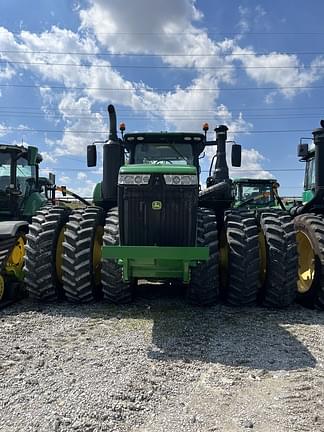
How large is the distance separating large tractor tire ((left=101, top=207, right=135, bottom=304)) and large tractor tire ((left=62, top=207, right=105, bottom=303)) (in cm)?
24

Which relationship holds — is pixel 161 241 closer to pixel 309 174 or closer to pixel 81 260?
pixel 81 260

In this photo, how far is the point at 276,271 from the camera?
633 cm

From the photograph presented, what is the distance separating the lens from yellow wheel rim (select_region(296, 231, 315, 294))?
705cm

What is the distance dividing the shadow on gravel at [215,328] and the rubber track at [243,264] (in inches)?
9.4

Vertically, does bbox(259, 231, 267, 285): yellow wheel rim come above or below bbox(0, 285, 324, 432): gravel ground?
above

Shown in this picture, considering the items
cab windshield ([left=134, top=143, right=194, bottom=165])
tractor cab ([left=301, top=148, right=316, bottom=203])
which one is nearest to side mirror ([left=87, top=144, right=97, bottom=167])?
cab windshield ([left=134, top=143, right=194, bottom=165])

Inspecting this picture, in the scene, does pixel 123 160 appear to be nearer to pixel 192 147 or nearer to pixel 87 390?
pixel 192 147

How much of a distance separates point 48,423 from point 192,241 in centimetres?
317

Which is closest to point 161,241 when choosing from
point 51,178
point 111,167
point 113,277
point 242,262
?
point 113,277

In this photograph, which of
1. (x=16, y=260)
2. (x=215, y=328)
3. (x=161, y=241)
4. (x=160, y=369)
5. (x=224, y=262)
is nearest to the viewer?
(x=160, y=369)

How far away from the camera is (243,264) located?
6258 mm

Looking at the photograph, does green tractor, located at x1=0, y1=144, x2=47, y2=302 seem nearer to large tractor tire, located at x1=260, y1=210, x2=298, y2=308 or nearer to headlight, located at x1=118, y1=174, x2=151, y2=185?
headlight, located at x1=118, y1=174, x2=151, y2=185

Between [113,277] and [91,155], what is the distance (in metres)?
2.79

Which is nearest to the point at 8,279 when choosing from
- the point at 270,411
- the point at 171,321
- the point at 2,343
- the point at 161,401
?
the point at 2,343
